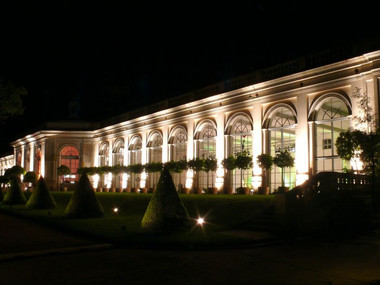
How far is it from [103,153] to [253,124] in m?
22.2

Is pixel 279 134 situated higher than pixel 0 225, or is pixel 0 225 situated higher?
pixel 279 134

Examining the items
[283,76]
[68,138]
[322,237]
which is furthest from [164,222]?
[68,138]

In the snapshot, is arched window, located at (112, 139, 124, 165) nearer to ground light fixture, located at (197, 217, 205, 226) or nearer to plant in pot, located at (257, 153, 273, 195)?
plant in pot, located at (257, 153, 273, 195)

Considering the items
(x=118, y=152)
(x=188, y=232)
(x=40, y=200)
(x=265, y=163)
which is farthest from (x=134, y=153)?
(x=188, y=232)

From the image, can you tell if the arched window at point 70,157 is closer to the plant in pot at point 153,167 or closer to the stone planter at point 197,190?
the plant in pot at point 153,167

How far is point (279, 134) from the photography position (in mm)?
26500

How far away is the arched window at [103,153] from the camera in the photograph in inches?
1726

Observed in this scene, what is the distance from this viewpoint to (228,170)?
2759 cm

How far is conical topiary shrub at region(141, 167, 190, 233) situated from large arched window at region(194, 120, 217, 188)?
54.0 ft

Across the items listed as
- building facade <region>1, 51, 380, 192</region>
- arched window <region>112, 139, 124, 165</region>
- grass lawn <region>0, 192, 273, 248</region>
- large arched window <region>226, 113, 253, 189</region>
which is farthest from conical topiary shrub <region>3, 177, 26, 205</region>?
arched window <region>112, 139, 124, 165</region>

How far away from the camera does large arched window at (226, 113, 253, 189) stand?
27375 millimetres

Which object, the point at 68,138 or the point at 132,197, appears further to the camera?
the point at 68,138

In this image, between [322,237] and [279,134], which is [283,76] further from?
[322,237]

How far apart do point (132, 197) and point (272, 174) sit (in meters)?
8.45
